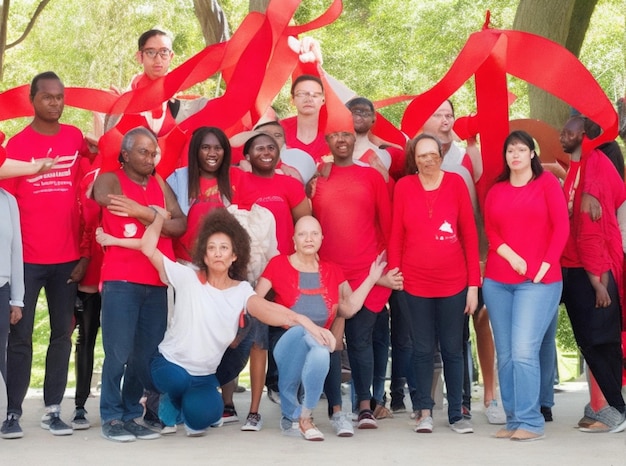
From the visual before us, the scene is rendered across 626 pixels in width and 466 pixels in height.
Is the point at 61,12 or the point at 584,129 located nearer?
the point at 584,129

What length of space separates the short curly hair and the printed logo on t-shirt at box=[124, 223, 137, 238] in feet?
1.12

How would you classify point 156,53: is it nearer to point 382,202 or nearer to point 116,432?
point 382,202

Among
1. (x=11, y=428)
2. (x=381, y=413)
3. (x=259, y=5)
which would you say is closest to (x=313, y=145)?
(x=381, y=413)

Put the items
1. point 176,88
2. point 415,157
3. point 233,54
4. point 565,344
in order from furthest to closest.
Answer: point 565,344, point 233,54, point 176,88, point 415,157

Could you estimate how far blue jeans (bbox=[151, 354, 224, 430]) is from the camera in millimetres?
5883

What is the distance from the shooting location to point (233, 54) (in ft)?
23.5

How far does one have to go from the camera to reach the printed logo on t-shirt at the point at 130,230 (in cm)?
598

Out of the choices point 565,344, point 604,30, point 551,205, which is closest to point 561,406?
point 551,205

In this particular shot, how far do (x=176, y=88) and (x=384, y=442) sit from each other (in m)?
2.50

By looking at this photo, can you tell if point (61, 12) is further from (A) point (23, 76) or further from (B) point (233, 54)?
(B) point (233, 54)

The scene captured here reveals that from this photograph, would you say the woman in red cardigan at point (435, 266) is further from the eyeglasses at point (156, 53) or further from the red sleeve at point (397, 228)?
the eyeglasses at point (156, 53)

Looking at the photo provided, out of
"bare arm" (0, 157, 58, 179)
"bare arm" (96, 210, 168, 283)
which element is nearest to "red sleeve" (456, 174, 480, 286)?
"bare arm" (96, 210, 168, 283)

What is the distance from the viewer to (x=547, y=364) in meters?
6.43

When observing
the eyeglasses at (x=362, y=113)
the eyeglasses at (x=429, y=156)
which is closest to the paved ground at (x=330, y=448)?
the eyeglasses at (x=429, y=156)
